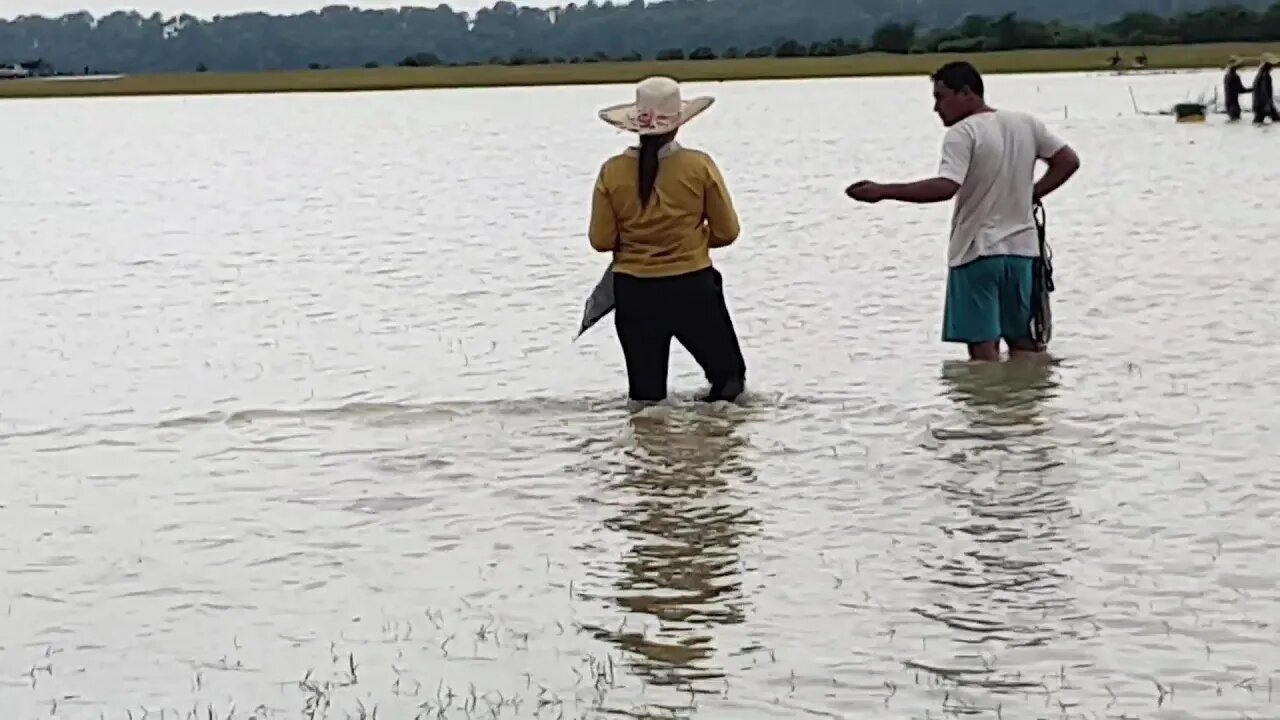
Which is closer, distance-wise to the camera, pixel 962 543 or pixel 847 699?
pixel 847 699

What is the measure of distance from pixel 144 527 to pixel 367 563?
1323 millimetres

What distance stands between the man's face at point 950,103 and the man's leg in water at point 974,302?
70cm

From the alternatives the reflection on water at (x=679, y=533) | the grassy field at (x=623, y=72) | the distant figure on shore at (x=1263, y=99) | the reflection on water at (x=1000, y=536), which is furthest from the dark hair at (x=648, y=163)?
the grassy field at (x=623, y=72)

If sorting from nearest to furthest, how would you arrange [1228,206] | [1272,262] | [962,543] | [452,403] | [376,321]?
Result: [962,543] → [452,403] → [376,321] → [1272,262] → [1228,206]

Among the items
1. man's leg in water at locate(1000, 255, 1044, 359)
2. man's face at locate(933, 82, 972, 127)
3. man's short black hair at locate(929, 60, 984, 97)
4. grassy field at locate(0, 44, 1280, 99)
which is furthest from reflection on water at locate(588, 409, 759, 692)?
grassy field at locate(0, 44, 1280, 99)

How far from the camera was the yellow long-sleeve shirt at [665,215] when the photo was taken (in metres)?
9.83

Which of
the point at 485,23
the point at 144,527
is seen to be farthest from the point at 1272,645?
the point at 485,23

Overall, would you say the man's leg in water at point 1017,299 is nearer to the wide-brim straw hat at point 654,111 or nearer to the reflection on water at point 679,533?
the reflection on water at point 679,533

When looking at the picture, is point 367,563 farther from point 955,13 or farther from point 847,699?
point 955,13

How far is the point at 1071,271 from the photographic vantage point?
17750 millimetres

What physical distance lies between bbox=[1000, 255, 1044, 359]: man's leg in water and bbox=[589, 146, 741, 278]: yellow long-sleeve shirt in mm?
1455

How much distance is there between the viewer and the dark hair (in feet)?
32.1

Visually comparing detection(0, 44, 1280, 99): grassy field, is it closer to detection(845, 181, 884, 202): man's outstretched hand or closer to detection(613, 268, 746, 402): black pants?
detection(613, 268, 746, 402): black pants

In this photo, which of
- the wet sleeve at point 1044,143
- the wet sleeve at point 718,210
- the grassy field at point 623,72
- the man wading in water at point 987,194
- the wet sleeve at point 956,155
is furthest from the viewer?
the grassy field at point 623,72
